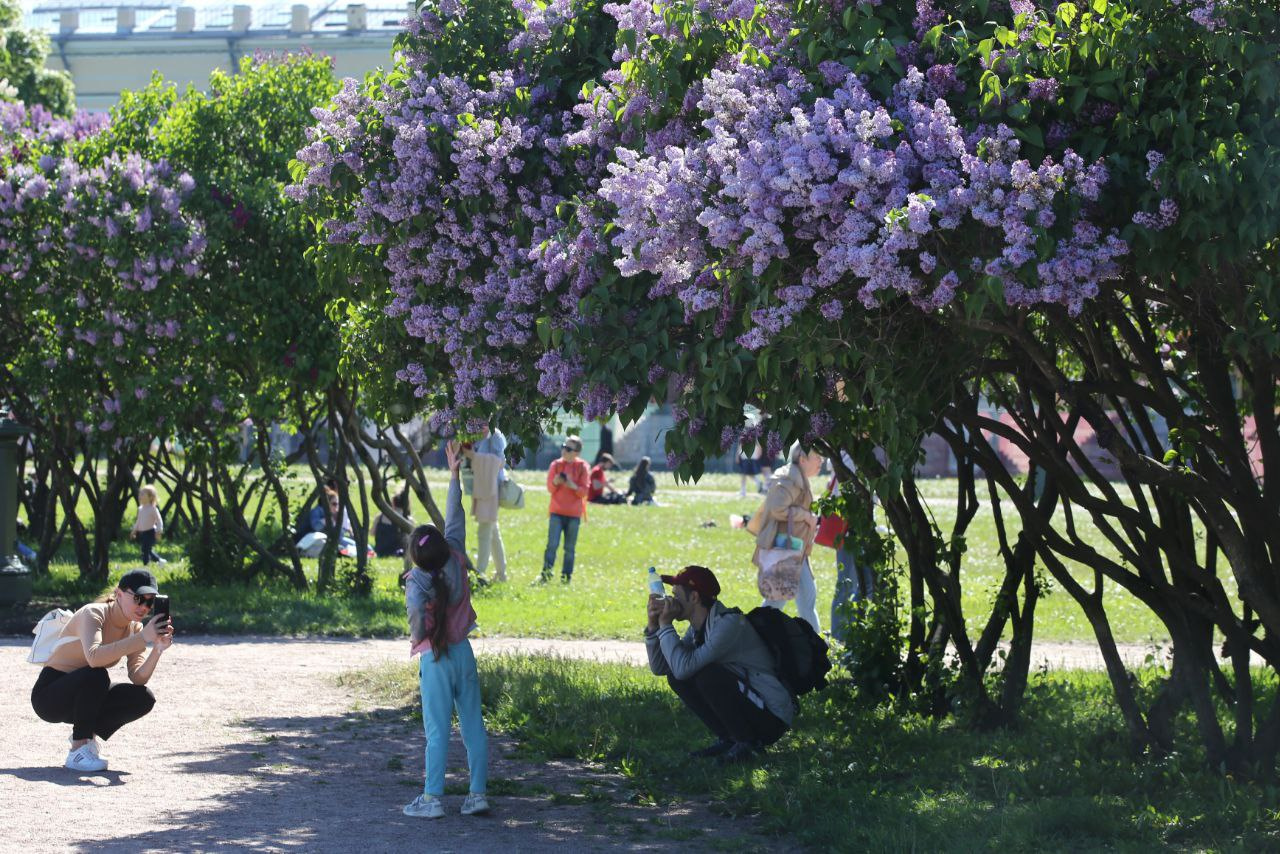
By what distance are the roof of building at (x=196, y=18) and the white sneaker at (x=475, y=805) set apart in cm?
4947

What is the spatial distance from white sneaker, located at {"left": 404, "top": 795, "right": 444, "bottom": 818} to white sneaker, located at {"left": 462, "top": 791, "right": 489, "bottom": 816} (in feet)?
0.37

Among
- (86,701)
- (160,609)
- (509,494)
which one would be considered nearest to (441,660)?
(160,609)

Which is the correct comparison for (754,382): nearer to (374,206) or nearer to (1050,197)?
(1050,197)

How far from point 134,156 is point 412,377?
261 inches

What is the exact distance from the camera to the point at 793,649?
8578mm

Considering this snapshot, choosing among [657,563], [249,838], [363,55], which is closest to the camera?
[249,838]

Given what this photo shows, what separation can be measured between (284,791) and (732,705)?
2092 mm

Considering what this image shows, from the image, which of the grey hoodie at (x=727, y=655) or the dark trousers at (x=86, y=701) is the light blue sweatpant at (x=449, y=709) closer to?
the grey hoodie at (x=727, y=655)

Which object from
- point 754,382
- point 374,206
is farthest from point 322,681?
point 754,382

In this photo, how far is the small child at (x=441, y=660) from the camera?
7.34m

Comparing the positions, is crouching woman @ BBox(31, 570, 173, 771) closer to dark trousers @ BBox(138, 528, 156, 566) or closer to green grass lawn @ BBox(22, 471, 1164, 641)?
green grass lawn @ BBox(22, 471, 1164, 641)

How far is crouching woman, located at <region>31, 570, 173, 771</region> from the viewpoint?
8023 mm

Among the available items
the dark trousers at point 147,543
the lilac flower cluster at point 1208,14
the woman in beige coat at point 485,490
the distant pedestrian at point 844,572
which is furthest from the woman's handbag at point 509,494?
the lilac flower cluster at point 1208,14

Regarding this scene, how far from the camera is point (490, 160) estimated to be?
7.90 m
